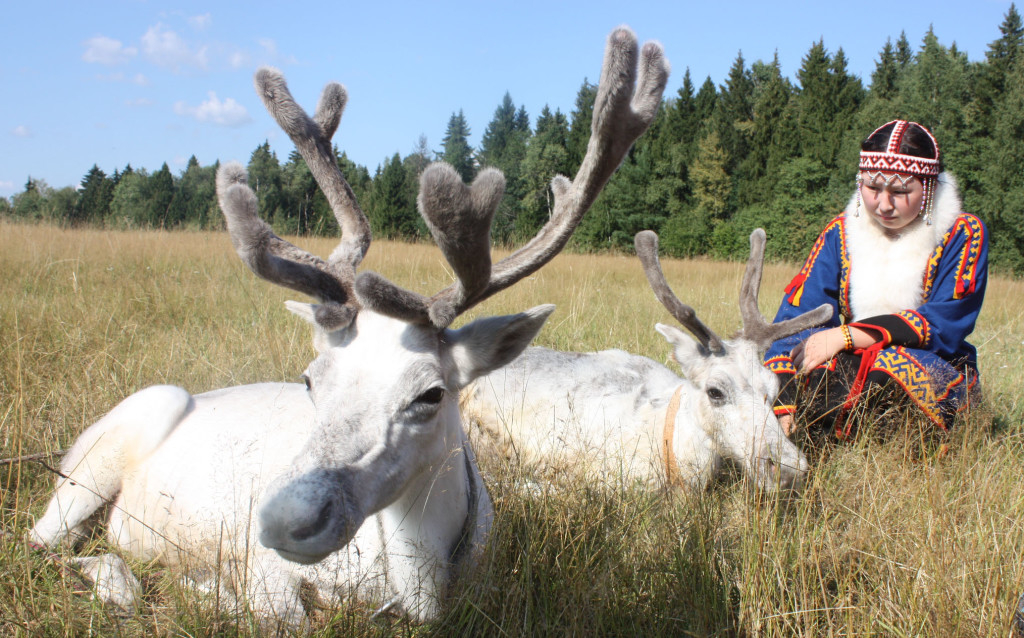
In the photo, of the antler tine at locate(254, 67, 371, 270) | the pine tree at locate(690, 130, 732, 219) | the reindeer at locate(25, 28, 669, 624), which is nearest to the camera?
the reindeer at locate(25, 28, 669, 624)

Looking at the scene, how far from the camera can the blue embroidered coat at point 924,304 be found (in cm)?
377

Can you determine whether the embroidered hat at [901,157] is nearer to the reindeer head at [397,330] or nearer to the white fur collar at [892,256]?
the white fur collar at [892,256]

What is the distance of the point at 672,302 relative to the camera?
4.08m

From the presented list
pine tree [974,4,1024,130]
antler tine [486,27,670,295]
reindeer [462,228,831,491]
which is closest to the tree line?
pine tree [974,4,1024,130]

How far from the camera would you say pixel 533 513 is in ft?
9.07

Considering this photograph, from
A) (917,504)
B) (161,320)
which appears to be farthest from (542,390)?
(161,320)

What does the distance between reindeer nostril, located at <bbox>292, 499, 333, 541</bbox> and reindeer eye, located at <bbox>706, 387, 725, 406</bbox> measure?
267 centimetres

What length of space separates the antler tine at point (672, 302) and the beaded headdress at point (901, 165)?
1.33 meters

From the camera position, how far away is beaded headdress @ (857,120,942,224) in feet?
12.4

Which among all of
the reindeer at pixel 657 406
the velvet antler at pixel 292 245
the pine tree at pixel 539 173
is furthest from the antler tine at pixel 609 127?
the pine tree at pixel 539 173

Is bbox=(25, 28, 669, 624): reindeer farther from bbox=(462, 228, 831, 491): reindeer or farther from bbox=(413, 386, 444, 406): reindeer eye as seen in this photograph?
bbox=(462, 228, 831, 491): reindeer

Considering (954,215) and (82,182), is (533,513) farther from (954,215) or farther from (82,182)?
(82,182)

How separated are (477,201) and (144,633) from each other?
1634 mm

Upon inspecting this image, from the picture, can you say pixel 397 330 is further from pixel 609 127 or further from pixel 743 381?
pixel 743 381
